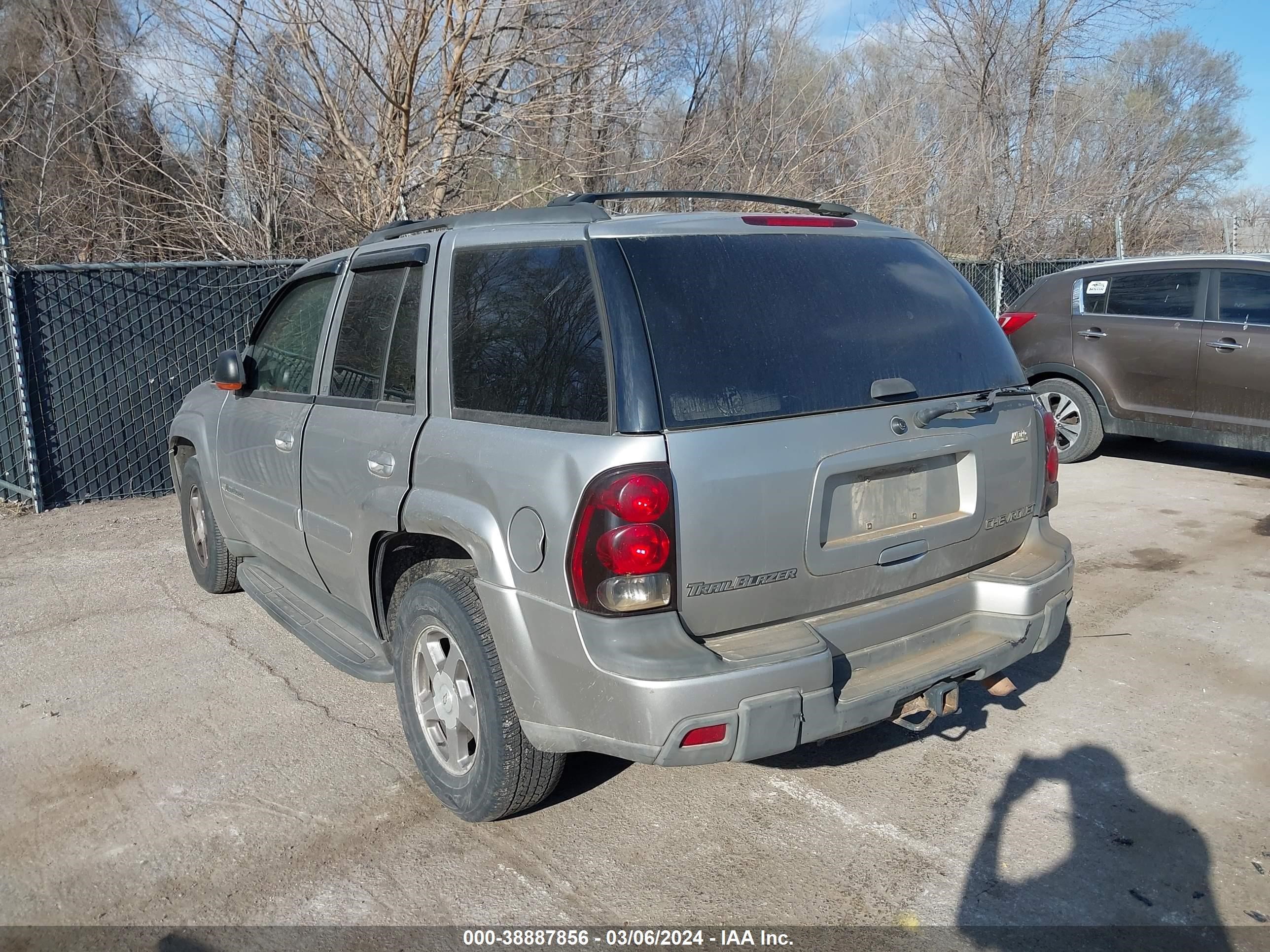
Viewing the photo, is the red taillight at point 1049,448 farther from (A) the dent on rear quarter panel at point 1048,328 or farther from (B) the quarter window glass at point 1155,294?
(A) the dent on rear quarter panel at point 1048,328

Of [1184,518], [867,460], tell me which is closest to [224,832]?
[867,460]

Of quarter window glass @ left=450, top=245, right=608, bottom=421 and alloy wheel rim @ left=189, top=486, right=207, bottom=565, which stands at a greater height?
quarter window glass @ left=450, top=245, right=608, bottom=421

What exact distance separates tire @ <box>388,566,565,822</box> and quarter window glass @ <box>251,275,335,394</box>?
1432 mm

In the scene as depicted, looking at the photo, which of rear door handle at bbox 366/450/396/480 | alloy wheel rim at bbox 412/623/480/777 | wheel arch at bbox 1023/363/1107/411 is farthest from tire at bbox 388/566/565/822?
wheel arch at bbox 1023/363/1107/411

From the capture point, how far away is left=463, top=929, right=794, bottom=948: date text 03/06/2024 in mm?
2771

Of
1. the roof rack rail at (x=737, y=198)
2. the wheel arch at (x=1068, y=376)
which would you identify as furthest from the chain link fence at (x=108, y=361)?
the wheel arch at (x=1068, y=376)

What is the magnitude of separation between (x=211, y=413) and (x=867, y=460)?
380 centimetres

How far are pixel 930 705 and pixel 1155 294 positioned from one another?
6.63 metres

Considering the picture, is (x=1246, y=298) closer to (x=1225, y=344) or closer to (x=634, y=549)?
(x=1225, y=344)

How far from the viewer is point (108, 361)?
25.8ft

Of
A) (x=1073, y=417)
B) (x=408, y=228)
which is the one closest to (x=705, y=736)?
(x=408, y=228)

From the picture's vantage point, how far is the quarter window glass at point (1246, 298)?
7738 mm

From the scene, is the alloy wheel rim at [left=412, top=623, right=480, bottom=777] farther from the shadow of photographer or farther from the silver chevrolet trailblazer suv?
the shadow of photographer

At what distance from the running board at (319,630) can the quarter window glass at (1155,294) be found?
7135 millimetres
